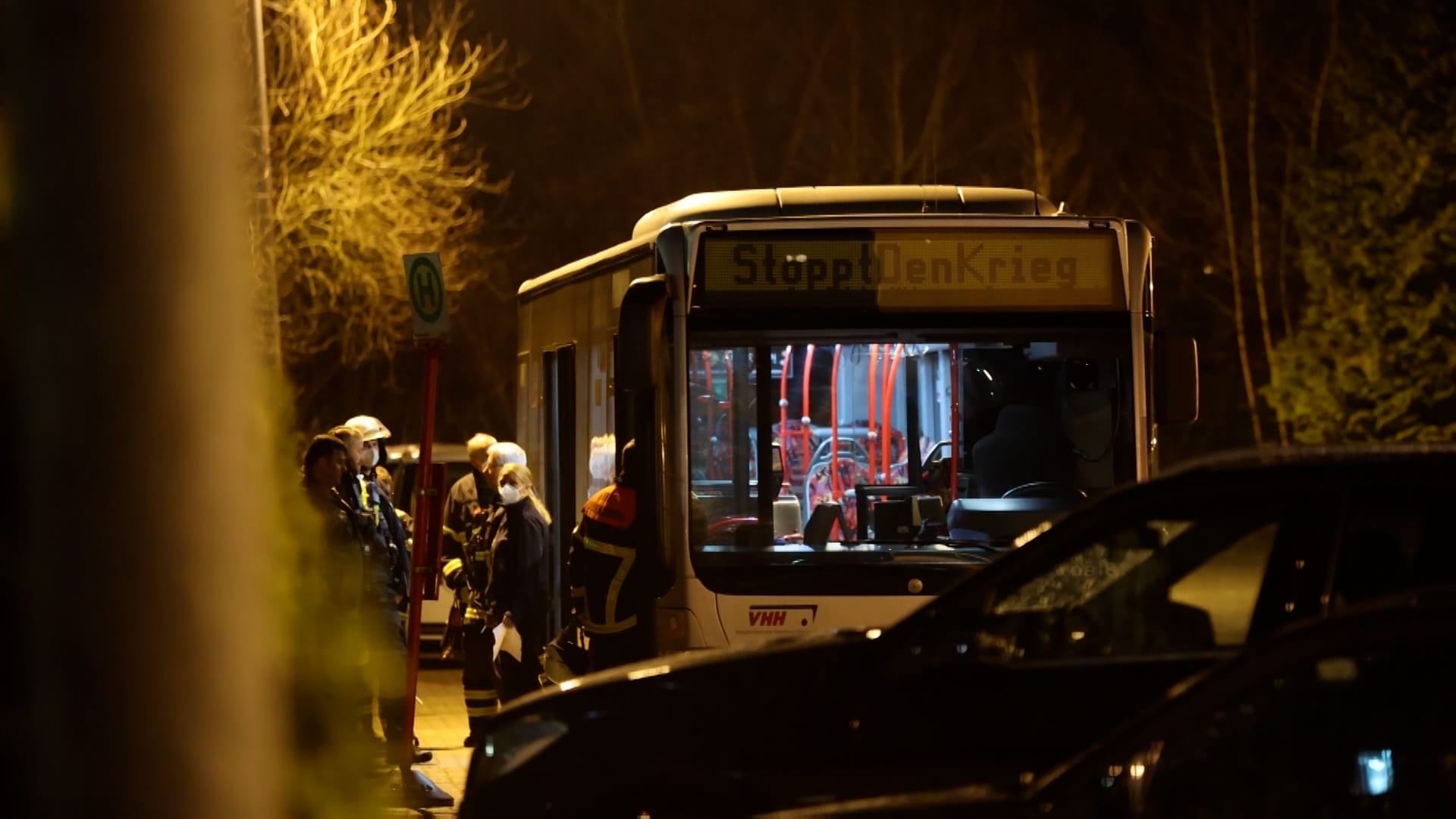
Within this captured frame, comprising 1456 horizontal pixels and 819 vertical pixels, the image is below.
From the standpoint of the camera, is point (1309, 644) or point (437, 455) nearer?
point (1309, 644)

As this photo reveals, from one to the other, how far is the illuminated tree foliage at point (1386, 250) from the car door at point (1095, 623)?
25758 millimetres

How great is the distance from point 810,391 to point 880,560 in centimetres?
89

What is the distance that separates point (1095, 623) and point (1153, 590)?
0.21m

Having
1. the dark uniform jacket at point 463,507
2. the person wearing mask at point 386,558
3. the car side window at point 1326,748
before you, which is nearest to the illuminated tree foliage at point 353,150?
the dark uniform jacket at point 463,507

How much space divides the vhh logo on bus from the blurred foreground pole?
222 inches

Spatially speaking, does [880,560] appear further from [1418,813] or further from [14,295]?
[14,295]

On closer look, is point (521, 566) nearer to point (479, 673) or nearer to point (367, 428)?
point (479, 673)

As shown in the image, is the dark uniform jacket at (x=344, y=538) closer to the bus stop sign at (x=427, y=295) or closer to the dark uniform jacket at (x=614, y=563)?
the bus stop sign at (x=427, y=295)

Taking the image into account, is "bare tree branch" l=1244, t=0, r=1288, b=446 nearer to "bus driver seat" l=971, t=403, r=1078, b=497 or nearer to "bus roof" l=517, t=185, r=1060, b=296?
"bus roof" l=517, t=185, r=1060, b=296

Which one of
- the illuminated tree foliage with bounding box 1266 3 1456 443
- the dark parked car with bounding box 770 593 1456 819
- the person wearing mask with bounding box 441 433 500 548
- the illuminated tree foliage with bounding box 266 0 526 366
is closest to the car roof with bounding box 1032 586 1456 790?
the dark parked car with bounding box 770 593 1456 819

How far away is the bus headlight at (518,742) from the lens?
16.8 ft

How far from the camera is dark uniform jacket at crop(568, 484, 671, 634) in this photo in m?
9.69

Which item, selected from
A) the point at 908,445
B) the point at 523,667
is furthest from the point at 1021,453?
the point at 523,667

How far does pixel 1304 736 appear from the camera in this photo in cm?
367
